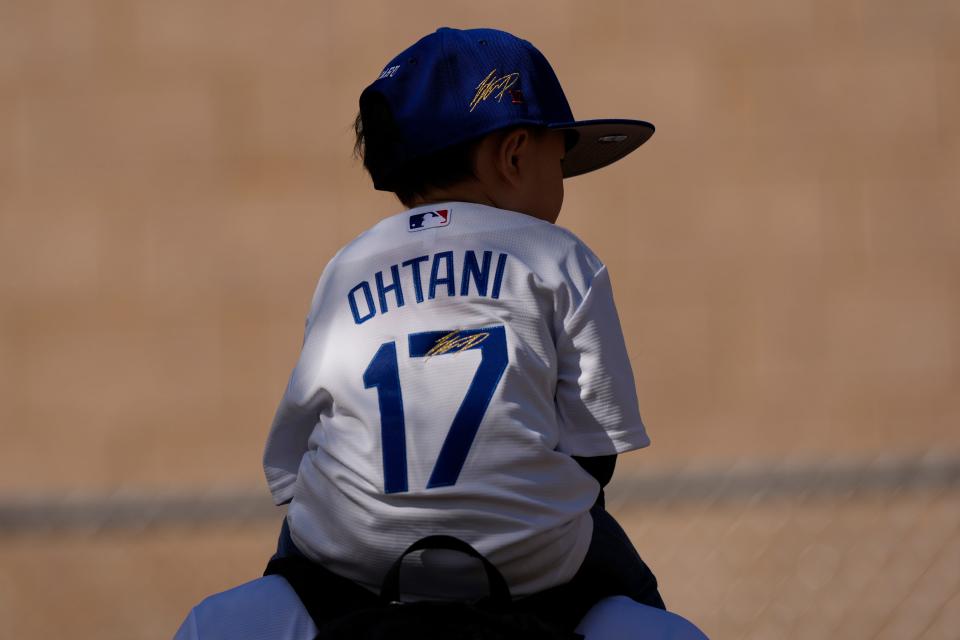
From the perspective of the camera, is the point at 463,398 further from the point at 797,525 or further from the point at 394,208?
the point at 394,208

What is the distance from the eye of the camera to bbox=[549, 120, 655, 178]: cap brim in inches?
83.8

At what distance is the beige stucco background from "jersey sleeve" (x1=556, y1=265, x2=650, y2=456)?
287 cm

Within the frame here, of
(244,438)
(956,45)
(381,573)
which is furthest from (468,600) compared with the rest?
(956,45)

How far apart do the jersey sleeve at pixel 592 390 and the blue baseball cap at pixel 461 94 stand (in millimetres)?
344

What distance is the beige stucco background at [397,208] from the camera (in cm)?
467

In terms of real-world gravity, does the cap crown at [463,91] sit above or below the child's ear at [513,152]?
above

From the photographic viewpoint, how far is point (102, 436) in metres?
4.68

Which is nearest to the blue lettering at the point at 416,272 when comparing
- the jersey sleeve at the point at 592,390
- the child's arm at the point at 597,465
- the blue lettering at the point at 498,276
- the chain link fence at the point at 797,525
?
the blue lettering at the point at 498,276

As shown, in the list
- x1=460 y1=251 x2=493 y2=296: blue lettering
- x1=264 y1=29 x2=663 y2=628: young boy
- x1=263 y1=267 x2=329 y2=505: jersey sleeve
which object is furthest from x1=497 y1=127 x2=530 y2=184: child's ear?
x1=263 y1=267 x2=329 y2=505: jersey sleeve

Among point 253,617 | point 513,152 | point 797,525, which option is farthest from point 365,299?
point 797,525

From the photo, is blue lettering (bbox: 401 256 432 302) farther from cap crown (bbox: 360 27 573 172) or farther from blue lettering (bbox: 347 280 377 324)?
cap crown (bbox: 360 27 573 172)
